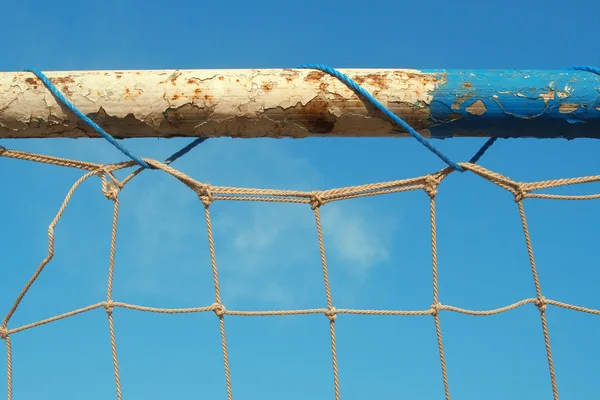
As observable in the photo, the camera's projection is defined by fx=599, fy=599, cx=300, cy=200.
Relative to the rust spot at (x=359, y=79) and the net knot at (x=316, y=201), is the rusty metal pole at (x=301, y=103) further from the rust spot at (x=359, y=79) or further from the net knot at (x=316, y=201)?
the net knot at (x=316, y=201)

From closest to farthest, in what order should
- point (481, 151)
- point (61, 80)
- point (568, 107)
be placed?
point (568, 107)
point (61, 80)
point (481, 151)

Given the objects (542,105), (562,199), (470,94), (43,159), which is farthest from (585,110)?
(43,159)

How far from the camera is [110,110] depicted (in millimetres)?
1414

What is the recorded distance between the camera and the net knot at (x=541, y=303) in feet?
5.47

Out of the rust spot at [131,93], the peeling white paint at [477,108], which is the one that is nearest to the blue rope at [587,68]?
the peeling white paint at [477,108]

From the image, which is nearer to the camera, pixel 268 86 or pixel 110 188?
pixel 268 86

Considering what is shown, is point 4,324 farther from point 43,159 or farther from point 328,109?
point 328,109

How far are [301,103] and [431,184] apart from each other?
1.44 ft

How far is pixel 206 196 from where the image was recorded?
5.41ft

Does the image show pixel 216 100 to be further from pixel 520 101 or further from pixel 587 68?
pixel 587 68

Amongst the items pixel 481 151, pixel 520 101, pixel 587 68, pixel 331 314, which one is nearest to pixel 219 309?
pixel 331 314

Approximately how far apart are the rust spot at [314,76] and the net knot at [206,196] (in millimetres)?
452

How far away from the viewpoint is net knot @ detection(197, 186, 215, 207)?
165cm

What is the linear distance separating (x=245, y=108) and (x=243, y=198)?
1.06 feet
